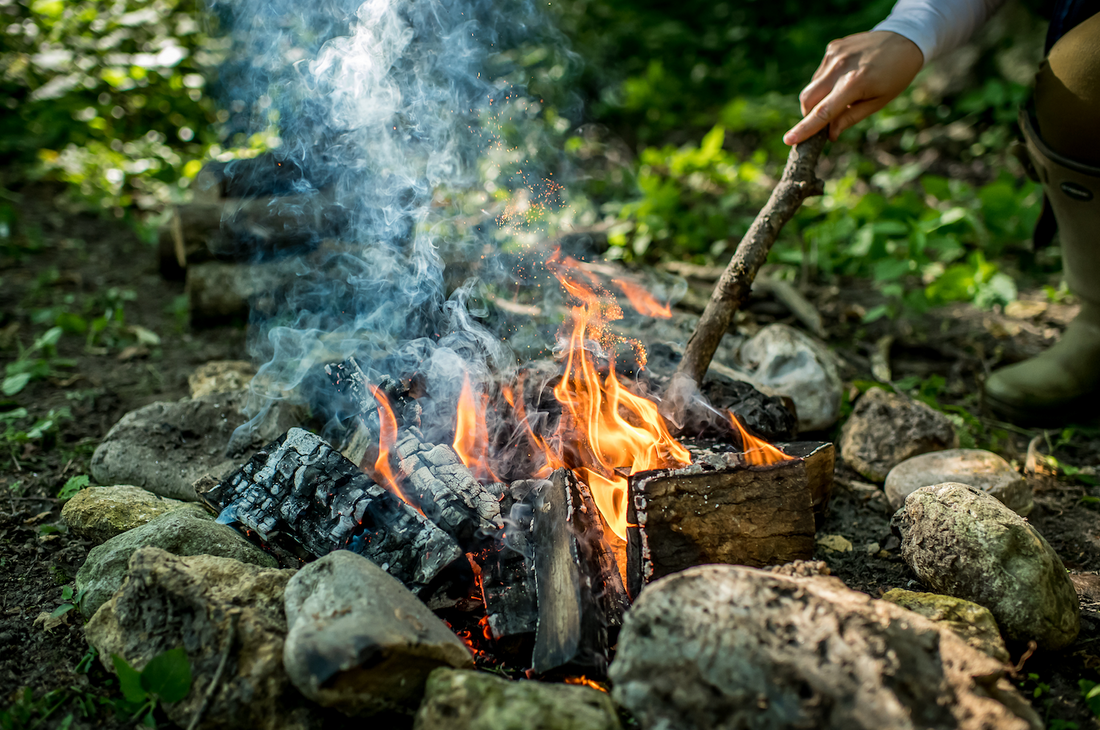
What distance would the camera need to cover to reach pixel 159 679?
1526 mm

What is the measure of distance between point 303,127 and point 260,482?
246cm

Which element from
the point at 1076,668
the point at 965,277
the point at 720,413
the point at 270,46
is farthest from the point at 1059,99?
the point at 270,46

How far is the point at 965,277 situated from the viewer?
3994 mm

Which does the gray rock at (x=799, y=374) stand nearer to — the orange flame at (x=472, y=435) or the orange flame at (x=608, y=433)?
the orange flame at (x=608, y=433)

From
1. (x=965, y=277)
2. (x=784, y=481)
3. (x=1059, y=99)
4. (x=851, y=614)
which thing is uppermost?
(x=1059, y=99)

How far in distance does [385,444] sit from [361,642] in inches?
36.7

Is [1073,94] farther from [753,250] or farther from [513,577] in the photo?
[513,577]

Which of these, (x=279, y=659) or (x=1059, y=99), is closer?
(x=279, y=659)

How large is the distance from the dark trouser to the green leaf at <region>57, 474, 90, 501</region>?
4.09 m

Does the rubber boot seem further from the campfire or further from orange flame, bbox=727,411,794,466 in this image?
orange flame, bbox=727,411,794,466

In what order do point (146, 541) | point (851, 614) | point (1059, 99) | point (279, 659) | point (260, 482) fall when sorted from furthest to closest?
point (1059, 99), point (260, 482), point (146, 541), point (279, 659), point (851, 614)

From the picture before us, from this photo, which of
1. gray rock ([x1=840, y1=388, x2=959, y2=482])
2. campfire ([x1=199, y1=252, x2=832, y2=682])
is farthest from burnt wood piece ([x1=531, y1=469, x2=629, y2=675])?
gray rock ([x1=840, y1=388, x2=959, y2=482])

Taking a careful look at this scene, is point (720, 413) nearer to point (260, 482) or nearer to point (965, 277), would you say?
point (260, 482)

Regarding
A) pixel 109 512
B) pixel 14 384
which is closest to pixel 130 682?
pixel 109 512
